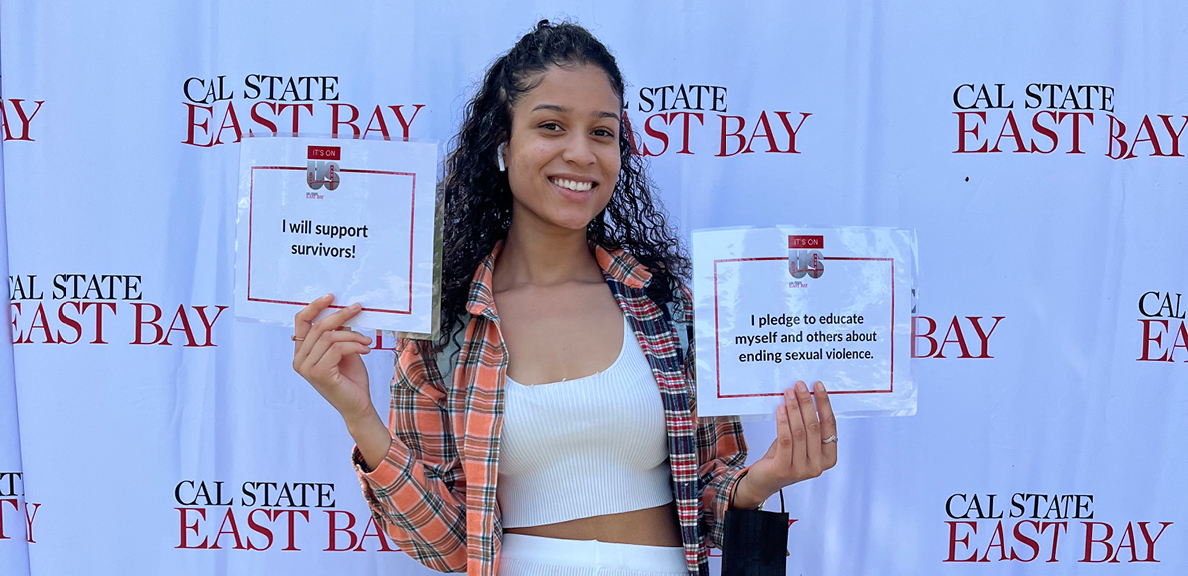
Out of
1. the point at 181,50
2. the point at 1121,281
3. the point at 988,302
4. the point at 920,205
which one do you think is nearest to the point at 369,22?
the point at 181,50

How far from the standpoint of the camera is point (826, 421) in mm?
1391

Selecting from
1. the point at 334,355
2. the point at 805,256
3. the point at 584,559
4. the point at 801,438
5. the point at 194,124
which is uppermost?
the point at 194,124

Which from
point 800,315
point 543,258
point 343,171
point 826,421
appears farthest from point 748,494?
point 343,171

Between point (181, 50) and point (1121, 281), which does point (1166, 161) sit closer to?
point (1121, 281)

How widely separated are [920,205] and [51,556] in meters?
2.14

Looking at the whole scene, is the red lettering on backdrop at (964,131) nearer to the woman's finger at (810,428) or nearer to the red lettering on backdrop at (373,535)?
the woman's finger at (810,428)

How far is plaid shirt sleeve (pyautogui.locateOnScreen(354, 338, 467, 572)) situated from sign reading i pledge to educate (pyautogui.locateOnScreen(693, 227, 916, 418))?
0.47 metres

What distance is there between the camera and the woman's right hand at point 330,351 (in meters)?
1.38

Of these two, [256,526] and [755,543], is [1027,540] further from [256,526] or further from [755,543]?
[256,526]

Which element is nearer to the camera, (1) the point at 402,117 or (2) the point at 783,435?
(2) the point at 783,435

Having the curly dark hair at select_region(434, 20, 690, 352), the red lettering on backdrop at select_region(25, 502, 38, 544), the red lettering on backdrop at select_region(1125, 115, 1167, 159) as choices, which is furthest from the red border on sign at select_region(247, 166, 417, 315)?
the red lettering on backdrop at select_region(1125, 115, 1167, 159)

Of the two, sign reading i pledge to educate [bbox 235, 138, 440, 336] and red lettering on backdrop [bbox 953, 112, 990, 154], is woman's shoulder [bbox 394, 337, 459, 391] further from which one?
red lettering on backdrop [bbox 953, 112, 990, 154]

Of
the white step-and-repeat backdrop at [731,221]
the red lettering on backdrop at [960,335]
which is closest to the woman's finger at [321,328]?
the white step-and-repeat backdrop at [731,221]

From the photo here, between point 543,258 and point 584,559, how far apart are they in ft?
1.76
